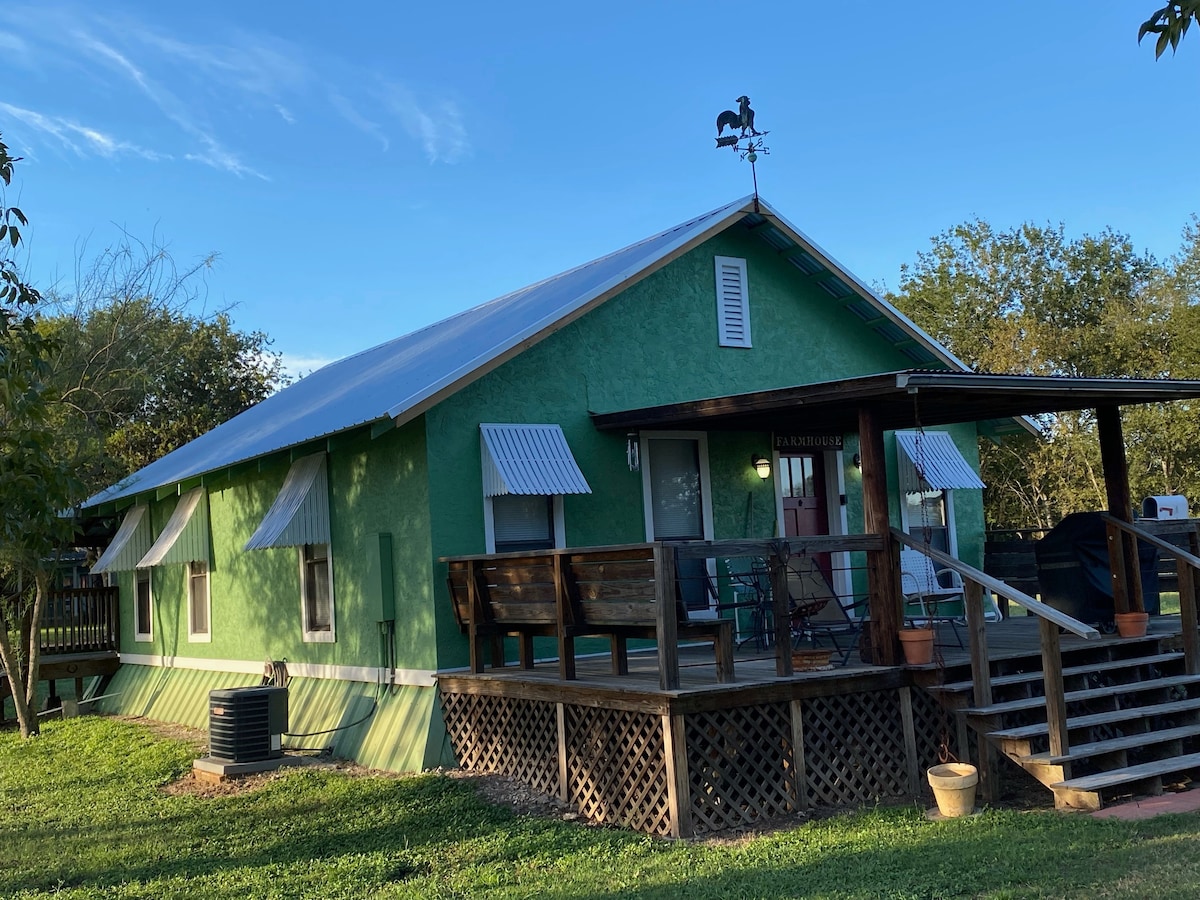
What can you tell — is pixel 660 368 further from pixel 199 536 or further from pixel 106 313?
pixel 106 313

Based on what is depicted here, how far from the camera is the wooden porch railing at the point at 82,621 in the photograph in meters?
17.9

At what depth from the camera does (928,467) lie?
13.6 metres

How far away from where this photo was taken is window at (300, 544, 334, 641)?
40.8 ft

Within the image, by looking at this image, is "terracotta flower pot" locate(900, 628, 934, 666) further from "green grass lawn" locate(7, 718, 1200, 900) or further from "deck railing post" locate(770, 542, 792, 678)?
"green grass lawn" locate(7, 718, 1200, 900)

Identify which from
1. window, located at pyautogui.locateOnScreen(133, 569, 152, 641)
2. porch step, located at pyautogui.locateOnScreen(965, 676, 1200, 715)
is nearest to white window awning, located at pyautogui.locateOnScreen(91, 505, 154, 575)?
window, located at pyautogui.locateOnScreen(133, 569, 152, 641)

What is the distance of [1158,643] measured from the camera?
33.9ft

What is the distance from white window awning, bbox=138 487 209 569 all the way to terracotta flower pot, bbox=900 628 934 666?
381 inches

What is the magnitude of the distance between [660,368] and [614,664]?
401cm

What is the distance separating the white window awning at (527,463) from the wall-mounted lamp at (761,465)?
2.36 meters

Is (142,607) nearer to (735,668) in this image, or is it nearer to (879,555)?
(735,668)

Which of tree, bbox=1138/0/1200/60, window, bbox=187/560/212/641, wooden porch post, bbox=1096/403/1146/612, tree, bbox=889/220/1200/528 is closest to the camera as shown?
tree, bbox=1138/0/1200/60

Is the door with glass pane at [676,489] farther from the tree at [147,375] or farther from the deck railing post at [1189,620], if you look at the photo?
the tree at [147,375]

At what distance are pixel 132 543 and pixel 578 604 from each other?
10.6 meters

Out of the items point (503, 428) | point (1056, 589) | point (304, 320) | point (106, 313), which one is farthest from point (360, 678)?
point (304, 320)
